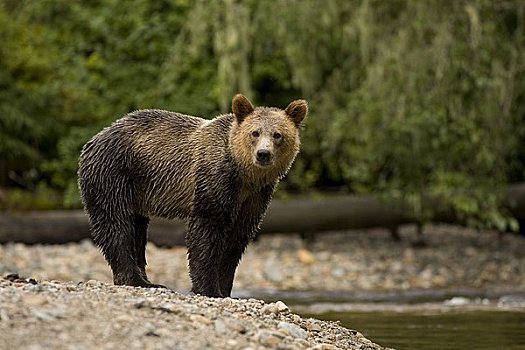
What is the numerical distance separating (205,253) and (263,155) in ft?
2.88

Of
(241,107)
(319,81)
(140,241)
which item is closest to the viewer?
(241,107)

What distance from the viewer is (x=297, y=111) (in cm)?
917

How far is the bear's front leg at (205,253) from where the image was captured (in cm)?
888

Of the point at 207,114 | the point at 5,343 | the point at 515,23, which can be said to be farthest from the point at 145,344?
the point at 207,114

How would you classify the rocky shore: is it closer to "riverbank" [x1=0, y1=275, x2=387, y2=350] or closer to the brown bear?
"riverbank" [x1=0, y1=275, x2=387, y2=350]

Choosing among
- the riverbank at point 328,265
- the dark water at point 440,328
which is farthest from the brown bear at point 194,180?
the riverbank at point 328,265

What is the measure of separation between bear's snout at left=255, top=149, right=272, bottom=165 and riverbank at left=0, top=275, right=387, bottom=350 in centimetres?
119

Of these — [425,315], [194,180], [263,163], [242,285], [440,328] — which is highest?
[263,163]

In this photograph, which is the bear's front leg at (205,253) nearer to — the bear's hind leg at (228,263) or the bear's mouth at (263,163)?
the bear's hind leg at (228,263)

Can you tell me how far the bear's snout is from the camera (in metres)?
8.71

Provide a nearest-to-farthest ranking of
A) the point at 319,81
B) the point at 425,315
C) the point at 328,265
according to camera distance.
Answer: the point at 425,315 < the point at 328,265 < the point at 319,81

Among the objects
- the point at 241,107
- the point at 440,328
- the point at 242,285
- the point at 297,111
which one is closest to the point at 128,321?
the point at 241,107

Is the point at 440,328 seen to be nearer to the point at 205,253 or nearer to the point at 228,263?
the point at 228,263

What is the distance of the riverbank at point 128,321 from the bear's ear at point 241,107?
164 cm
